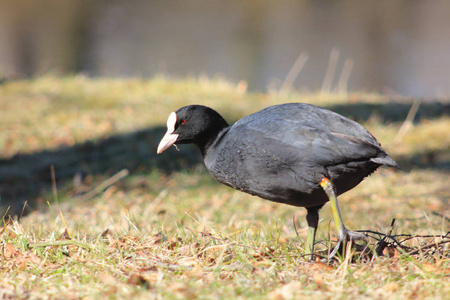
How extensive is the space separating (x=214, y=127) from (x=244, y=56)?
12.3 metres

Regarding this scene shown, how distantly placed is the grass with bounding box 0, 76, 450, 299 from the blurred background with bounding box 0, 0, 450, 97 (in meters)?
2.53

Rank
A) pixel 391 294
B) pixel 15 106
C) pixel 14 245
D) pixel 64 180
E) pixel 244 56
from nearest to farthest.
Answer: pixel 391 294 → pixel 14 245 → pixel 64 180 → pixel 15 106 → pixel 244 56

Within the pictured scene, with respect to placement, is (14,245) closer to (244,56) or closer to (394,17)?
(244,56)

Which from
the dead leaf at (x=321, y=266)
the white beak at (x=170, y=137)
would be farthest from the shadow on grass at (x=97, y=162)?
the dead leaf at (x=321, y=266)

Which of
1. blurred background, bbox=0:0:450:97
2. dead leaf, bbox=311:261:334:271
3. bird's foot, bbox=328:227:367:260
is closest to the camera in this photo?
dead leaf, bbox=311:261:334:271

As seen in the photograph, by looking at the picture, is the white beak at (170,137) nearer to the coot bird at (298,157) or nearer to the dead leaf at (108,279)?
the coot bird at (298,157)

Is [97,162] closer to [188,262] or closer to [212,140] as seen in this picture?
[212,140]

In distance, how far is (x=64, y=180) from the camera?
552 cm

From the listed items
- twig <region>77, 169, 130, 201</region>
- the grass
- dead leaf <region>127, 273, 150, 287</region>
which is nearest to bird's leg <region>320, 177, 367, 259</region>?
the grass

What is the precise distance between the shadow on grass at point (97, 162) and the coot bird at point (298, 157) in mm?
3090

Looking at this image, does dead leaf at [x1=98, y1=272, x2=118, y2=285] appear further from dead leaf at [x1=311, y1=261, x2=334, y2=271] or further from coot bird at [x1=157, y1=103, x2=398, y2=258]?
dead leaf at [x1=311, y1=261, x2=334, y2=271]

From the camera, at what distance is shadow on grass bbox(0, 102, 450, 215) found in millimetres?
5477

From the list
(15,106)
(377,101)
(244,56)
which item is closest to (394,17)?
(244,56)

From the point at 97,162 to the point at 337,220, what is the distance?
3.87 metres
